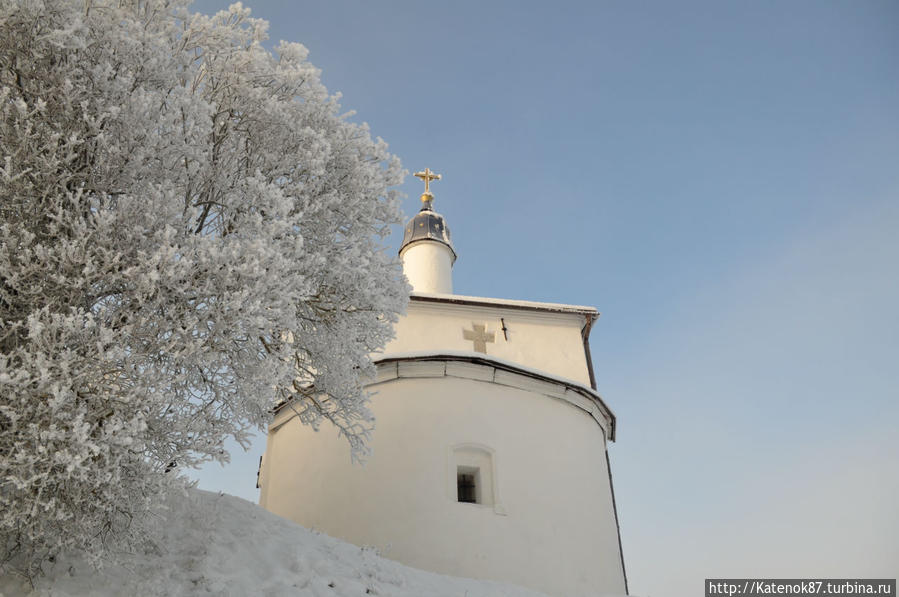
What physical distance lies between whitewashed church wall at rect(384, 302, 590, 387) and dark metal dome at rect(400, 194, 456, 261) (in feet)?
18.3

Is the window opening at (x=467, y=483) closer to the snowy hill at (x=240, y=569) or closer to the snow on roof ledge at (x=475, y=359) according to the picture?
the snow on roof ledge at (x=475, y=359)

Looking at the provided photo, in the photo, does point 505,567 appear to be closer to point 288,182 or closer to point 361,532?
point 361,532

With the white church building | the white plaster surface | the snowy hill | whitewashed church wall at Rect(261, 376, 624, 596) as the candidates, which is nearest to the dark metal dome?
the white plaster surface

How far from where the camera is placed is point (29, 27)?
6973 mm

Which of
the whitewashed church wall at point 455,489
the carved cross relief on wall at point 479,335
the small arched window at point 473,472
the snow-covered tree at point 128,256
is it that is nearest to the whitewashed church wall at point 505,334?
the carved cross relief on wall at point 479,335

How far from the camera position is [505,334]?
56.0 ft

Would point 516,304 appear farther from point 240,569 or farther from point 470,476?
point 240,569

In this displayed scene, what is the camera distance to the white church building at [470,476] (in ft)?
41.3

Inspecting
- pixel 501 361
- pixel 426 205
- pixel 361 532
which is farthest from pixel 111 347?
pixel 426 205

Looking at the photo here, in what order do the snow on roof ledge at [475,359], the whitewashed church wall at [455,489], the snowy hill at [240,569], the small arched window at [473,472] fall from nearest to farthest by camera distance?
1. the snowy hill at [240,569]
2. the whitewashed church wall at [455,489]
3. the small arched window at [473,472]
4. the snow on roof ledge at [475,359]

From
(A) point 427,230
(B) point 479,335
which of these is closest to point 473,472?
(B) point 479,335

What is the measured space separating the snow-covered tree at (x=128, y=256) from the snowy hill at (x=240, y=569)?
48 centimetres

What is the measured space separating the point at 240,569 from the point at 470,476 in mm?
6287

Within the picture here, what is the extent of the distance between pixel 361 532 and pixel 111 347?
7649 millimetres
